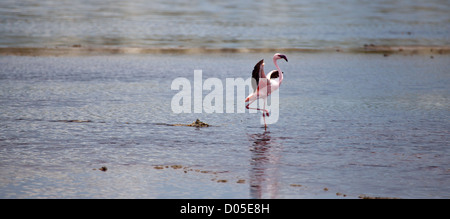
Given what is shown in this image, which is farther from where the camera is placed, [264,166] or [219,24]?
[219,24]

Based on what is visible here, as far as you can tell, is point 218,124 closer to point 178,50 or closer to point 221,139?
point 221,139

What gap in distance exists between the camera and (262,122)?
487 inches

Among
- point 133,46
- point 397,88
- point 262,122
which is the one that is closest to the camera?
point 262,122

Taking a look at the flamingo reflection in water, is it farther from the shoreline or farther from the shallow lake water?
the shoreline

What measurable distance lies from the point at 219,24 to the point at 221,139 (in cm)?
2220

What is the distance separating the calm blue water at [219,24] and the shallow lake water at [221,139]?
8.06m

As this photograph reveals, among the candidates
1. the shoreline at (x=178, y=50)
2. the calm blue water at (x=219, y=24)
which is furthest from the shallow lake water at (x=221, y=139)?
the calm blue water at (x=219, y=24)

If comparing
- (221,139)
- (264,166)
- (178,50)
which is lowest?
(264,166)

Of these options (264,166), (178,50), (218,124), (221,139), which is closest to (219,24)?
(178,50)

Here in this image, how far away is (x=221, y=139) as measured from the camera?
10867 mm

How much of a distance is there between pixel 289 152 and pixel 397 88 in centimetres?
731

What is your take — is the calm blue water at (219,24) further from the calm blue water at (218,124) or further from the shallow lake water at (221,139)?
the shallow lake water at (221,139)
